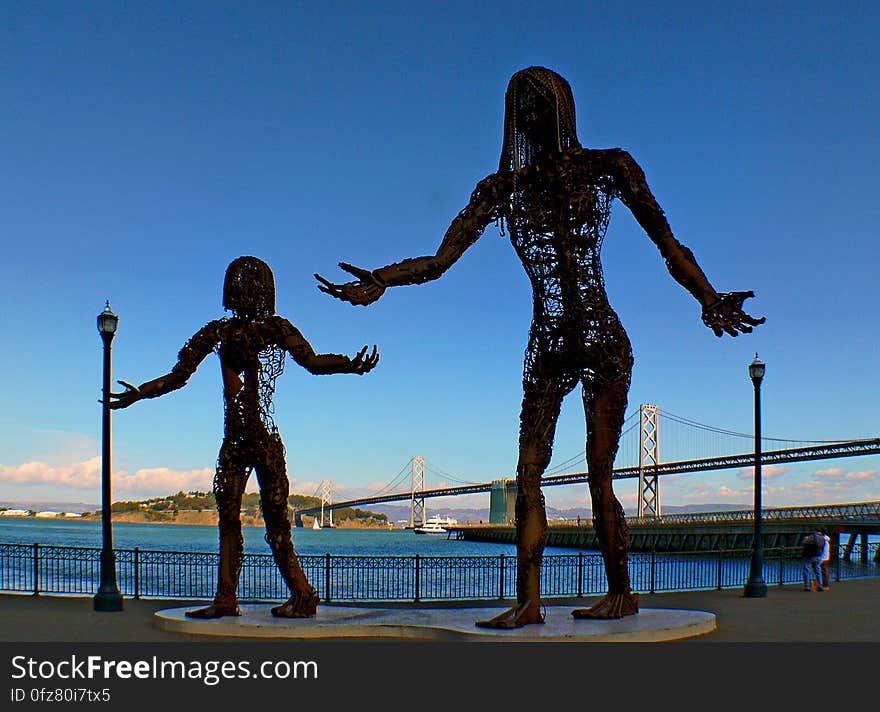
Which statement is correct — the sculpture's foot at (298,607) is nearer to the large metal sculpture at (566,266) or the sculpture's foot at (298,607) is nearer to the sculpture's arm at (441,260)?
the large metal sculpture at (566,266)

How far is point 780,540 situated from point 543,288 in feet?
153

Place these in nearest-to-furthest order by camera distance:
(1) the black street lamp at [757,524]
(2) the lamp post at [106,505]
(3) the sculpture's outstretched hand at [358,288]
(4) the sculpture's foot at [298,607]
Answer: (3) the sculpture's outstretched hand at [358,288]
(4) the sculpture's foot at [298,607]
(2) the lamp post at [106,505]
(1) the black street lamp at [757,524]

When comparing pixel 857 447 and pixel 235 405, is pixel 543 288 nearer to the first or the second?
pixel 235 405

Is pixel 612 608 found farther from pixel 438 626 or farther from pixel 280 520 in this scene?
pixel 280 520

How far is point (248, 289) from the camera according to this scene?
9.16 m

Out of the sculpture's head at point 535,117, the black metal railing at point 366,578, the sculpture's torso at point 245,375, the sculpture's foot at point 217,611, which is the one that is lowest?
the black metal railing at point 366,578

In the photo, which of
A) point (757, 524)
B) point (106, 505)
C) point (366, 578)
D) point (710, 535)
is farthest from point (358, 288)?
point (710, 535)

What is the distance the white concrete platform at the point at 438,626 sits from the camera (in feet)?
25.2

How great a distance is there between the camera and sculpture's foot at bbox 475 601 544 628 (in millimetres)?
7875

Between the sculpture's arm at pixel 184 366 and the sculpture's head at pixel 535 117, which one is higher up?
the sculpture's head at pixel 535 117

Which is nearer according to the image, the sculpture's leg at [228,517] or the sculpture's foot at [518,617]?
the sculpture's foot at [518,617]

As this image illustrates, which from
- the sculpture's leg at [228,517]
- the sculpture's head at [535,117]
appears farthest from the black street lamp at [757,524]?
the sculpture's leg at [228,517]

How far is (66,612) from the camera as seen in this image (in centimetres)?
1223

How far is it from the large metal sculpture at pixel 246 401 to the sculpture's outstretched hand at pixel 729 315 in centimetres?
382
